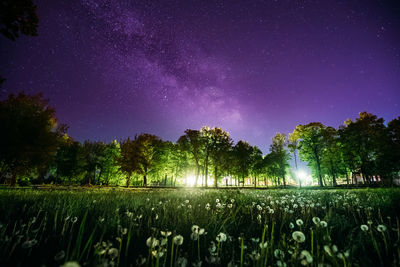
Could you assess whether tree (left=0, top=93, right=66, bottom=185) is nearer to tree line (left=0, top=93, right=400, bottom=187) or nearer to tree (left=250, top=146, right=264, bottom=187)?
tree line (left=0, top=93, right=400, bottom=187)

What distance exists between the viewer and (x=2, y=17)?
3.23 meters

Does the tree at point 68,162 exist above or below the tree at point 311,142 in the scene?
below

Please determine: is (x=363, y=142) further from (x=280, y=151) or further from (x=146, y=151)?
(x=146, y=151)

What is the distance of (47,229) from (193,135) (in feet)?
114

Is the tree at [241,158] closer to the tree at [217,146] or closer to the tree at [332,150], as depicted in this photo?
the tree at [217,146]

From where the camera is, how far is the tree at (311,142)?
33500mm

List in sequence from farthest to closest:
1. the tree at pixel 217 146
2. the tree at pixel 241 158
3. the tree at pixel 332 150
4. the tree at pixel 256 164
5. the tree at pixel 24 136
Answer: the tree at pixel 256 164, the tree at pixel 241 158, the tree at pixel 217 146, the tree at pixel 332 150, the tree at pixel 24 136

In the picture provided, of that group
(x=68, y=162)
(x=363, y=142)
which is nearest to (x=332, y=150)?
(x=363, y=142)

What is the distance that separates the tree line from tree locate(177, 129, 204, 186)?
22 centimetres

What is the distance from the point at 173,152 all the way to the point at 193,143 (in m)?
7.50

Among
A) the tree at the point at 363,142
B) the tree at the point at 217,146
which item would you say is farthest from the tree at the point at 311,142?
the tree at the point at 217,146

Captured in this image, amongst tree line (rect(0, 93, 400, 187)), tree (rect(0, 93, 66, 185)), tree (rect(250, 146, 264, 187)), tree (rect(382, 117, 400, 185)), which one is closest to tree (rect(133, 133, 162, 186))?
tree line (rect(0, 93, 400, 187))

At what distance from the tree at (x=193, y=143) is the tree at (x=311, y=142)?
847 inches

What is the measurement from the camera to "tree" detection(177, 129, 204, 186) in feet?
120
